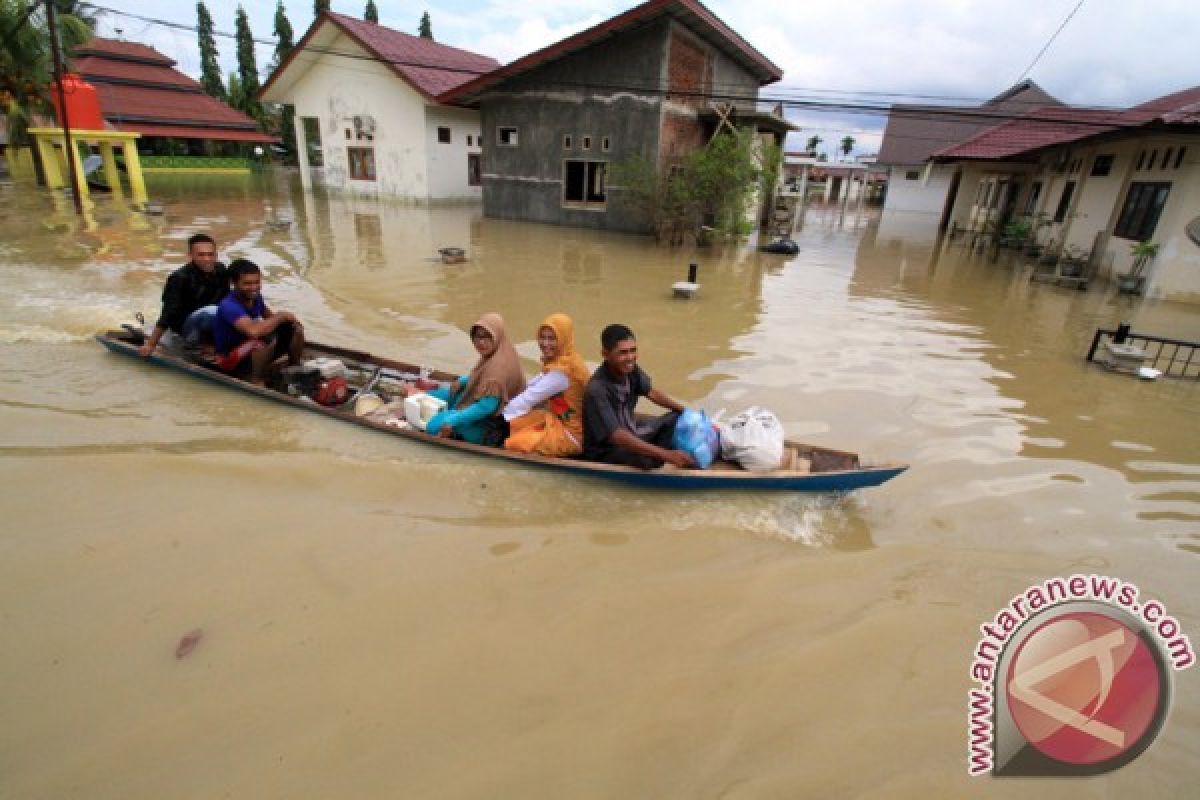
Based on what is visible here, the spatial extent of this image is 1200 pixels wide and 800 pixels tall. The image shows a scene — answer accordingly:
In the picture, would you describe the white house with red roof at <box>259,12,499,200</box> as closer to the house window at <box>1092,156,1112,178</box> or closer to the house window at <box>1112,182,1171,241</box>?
the house window at <box>1092,156,1112,178</box>

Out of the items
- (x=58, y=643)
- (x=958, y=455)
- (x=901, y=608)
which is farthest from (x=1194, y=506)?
(x=58, y=643)

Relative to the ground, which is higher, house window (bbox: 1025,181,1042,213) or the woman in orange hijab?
house window (bbox: 1025,181,1042,213)

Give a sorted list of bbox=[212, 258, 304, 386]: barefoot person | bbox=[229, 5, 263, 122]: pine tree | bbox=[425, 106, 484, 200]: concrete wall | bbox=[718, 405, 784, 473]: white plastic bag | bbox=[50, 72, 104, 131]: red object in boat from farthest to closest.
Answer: bbox=[229, 5, 263, 122]: pine tree → bbox=[425, 106, 484, 200]: concrete wall → bbox=[50, 72, 104, 131]: red object in boat → bbox=[212, 258, 304, 386]: barefoot person → bbox=[718, 405, 784, 473]: white plastic bag

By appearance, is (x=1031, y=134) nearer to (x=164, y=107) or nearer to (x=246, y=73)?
(x=164, y=107)

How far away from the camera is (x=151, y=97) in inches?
1168

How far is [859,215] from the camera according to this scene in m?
33.8

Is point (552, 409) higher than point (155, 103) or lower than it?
lower

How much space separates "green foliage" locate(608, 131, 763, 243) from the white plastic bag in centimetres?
1323

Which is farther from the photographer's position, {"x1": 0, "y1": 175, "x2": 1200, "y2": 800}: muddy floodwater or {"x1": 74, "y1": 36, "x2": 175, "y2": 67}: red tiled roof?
{"x1": 74, "y1": 36, "x2": 175, "y2": 67}: red tiled roof

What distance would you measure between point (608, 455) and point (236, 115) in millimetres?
37540

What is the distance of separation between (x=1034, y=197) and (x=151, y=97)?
39184 millimetres

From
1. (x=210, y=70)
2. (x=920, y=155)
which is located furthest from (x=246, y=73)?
(x=920, y=155)

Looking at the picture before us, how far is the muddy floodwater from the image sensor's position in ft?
8.36

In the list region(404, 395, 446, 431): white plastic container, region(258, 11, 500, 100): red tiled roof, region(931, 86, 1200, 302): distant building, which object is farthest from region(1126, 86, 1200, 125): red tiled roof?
region(258, 11, 500, 100): red tiled roof
